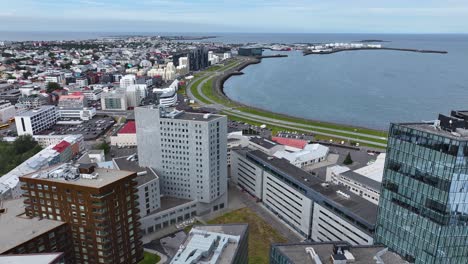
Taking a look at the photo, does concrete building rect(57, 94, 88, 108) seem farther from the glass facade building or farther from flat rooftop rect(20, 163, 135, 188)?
the glass facade building

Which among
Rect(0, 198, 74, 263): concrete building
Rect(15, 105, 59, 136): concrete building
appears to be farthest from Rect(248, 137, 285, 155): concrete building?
Rect(15, 105, 59, 136): concrete building

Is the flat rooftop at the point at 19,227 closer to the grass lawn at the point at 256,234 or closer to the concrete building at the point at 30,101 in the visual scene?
the grass lawn at the point at 256,234

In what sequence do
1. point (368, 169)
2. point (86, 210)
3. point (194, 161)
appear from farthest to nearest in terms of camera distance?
point (368, 169)
point (194, 161)
point (86, 210)

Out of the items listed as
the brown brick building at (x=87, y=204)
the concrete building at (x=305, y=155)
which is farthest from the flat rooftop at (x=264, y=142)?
the brown brick building at (x=87, y=204)

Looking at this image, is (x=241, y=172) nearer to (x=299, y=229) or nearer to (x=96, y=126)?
(x=299, y=229)

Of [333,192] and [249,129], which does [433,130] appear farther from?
[249,129]

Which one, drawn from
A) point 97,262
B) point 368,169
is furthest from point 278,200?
point 97,262
